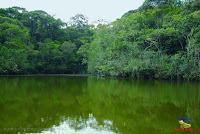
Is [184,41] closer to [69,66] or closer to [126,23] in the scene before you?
[126,23]

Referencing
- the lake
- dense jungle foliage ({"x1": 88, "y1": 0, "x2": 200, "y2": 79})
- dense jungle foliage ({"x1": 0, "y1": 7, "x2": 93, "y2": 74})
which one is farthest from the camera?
dense jungle foliage ({"x1": 0, "y1": 7, "x2": 93, "y2": 74})

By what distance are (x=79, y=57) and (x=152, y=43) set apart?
70.9ft

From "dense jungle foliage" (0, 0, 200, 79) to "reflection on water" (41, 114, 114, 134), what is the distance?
20.4 metres

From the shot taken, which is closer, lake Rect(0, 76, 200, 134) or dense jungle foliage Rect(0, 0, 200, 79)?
lake Rect(0, 76, 200, 134)

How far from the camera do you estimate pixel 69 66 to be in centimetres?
5716

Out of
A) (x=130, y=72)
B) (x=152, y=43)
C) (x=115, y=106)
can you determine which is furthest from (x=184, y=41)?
(x=115, y=106)

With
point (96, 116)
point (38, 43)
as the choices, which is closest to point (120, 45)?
point (38, 43)

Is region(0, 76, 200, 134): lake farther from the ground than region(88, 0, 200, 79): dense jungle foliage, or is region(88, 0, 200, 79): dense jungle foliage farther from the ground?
region(88, 0, 200, 79): dense jungle foliage

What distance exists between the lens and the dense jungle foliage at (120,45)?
33.2 metres

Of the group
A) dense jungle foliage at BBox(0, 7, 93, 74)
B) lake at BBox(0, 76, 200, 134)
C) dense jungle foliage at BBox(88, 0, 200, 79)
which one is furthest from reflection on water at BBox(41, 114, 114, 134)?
dense jungle foliage at BBox(0, 7, 93, 74)

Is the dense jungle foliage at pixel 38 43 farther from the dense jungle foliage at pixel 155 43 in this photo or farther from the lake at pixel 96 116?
the lake at pixel 96 116

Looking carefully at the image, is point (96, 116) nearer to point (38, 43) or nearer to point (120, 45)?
point (120, 45)

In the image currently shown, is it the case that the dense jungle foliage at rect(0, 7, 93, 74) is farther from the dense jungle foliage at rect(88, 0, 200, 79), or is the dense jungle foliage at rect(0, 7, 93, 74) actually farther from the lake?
the lake

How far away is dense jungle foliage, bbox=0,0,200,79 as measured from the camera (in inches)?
1307
